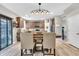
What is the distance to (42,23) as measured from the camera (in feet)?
49.7

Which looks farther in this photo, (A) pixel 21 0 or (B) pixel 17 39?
(B) pixel 17 39

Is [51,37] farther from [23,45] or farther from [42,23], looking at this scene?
[42,23]

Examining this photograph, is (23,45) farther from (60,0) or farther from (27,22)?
(27,22)

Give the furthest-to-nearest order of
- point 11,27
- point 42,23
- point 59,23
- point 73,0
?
point 42,23 → point 59,23 → point 11,27 → point 73,0

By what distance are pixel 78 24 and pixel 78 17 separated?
39 cm

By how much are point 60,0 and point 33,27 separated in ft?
45.6

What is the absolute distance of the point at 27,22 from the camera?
49.7 feet

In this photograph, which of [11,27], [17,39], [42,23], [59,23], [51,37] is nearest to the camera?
[51,37]

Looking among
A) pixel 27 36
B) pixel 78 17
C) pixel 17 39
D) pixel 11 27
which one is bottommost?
pixel 17 39

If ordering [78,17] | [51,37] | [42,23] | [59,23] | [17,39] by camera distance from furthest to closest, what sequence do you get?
[42,23]
[59,23]
[17,39]
[78,17]
[51,37]

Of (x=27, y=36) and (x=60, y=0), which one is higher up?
(x=60, y=0)

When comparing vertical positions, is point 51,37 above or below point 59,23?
below

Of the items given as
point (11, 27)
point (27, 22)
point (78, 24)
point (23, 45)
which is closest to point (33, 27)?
point (27, 22)

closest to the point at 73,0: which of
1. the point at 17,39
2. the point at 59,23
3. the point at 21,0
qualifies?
the point at 21,0
